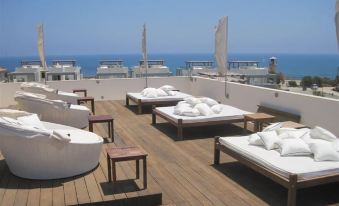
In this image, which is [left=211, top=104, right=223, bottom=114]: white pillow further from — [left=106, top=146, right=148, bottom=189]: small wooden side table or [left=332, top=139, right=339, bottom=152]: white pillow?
[left=106, top=146, right=148, bottom=189]: small wooden side table

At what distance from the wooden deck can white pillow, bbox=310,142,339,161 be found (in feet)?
1.21

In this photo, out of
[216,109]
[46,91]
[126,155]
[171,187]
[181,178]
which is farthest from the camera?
[46,91]

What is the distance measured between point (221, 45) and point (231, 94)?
1280 millimetres

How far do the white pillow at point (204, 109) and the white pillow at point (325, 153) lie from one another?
257cm

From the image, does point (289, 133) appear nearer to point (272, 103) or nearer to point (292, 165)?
point (292, 165)

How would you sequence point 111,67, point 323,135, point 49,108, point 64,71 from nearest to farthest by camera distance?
point 323,135 → point 49,108 → point 64,71 → point 111,67

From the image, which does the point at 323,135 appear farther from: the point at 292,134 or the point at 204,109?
the point at 204,109

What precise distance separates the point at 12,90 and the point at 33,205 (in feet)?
21.7

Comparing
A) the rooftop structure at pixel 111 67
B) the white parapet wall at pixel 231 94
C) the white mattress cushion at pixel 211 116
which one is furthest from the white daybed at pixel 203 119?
the rooftop structure at pixel 111 67

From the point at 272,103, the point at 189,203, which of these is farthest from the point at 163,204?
the point at 272,103

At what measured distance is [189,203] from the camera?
3.31m

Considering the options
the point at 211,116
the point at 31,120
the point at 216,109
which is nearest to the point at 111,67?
the point at 216,109

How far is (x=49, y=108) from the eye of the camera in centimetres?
577

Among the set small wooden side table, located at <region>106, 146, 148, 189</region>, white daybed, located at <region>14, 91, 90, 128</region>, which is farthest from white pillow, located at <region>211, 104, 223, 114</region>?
small wooden side table, located at <region>106, 146, 148, 189</region>
